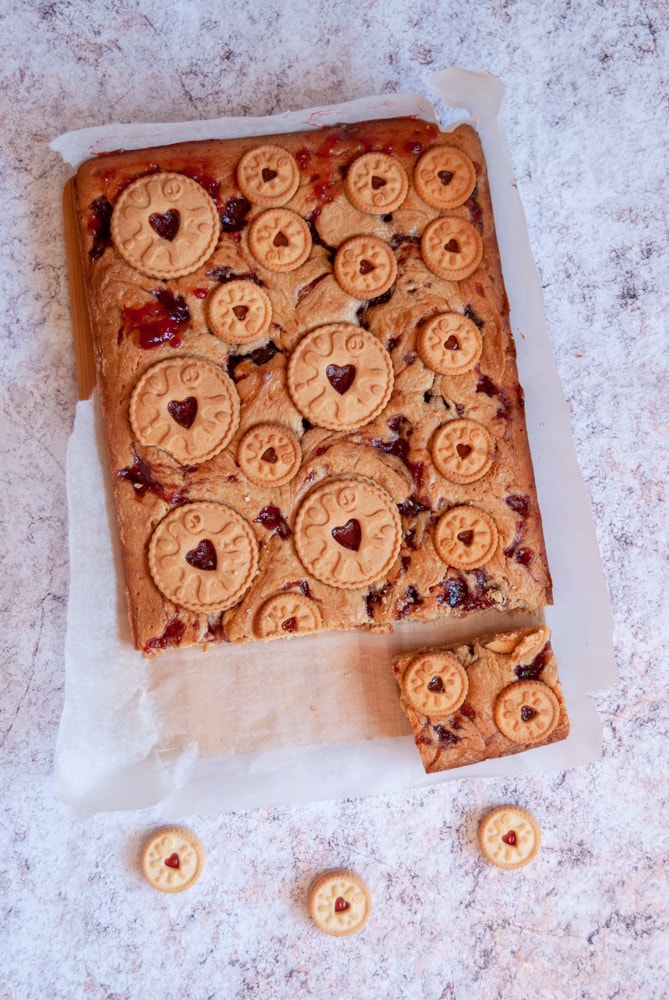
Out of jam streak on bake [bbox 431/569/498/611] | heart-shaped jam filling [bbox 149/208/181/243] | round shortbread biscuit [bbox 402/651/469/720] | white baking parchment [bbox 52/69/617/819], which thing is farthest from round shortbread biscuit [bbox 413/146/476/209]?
round shortbread biscuit [bbox 402/651/469/720]

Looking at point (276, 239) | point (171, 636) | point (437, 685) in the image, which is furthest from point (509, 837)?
point (276, 239)

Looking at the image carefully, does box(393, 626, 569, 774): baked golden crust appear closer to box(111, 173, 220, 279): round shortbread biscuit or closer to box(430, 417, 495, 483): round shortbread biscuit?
box(430, 417, 495, 483): round shortbread biscuit

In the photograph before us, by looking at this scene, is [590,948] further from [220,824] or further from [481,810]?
[220,824]

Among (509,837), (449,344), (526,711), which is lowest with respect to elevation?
(509,837)

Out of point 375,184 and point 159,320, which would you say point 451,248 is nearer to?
point 375,184

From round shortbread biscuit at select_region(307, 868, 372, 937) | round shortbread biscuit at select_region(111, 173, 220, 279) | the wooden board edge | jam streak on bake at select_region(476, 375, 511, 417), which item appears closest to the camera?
round shortbread biscuit at select_region(111, 173, 220, 279)
